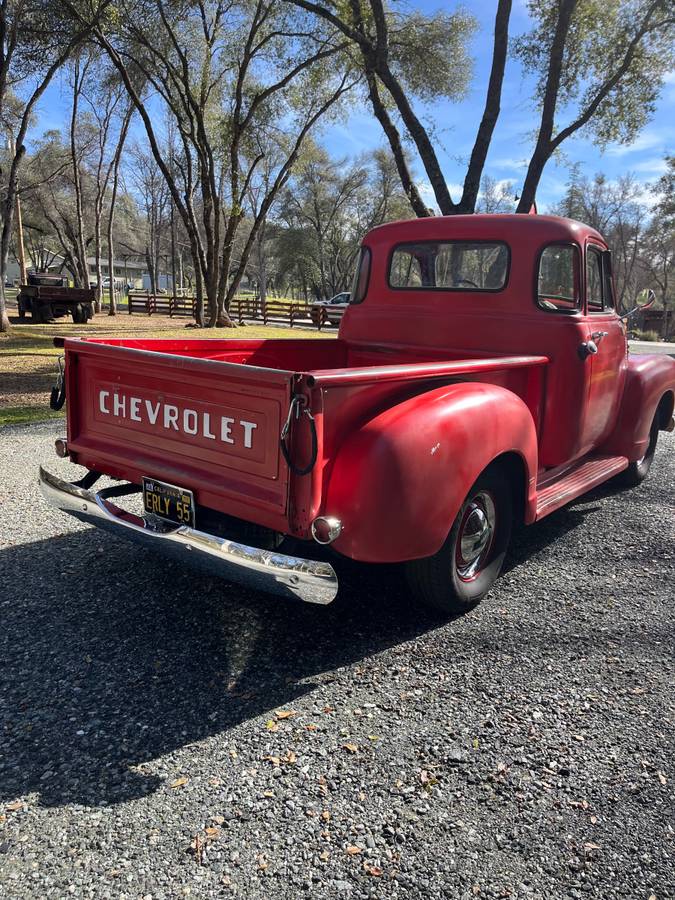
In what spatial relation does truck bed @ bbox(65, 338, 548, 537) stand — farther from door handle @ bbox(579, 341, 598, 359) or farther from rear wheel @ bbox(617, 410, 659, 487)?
rear wheel @ bbox(617, 410, 659, 487)

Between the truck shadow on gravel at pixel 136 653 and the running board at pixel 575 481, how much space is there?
517mm

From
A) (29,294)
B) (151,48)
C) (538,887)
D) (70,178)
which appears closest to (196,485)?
(538,887)

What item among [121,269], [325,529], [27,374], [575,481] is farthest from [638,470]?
[121,269]

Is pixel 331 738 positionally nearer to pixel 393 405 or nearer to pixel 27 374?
pixel 393 405

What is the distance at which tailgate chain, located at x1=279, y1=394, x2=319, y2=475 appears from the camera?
2.38 meters

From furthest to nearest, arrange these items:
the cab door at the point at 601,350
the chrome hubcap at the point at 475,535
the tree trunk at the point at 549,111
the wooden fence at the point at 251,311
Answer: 1. the wooden fence at the point at 251,311
2. the tree trunk at the point at 549,111
3. the cab door at the point at 601,350
4. the chrome hubcap at the point at 475,535

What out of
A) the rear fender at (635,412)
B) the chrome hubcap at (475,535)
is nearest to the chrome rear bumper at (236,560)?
the chrome hubcap at (475,535)

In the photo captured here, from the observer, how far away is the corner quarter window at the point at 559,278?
4172 mm

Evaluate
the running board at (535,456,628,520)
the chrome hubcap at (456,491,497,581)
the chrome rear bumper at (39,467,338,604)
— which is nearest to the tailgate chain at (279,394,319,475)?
the chrome rear bumper at (39,467,338,604)

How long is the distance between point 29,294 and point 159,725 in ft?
73.4

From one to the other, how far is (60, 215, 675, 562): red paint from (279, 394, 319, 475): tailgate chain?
0.09 ft

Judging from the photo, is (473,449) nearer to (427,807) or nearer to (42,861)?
(427,807)

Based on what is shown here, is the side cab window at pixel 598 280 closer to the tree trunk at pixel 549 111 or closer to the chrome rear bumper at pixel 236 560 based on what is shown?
the chrome rear bumper at pixel 236 560

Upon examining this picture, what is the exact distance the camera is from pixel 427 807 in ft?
6.75
